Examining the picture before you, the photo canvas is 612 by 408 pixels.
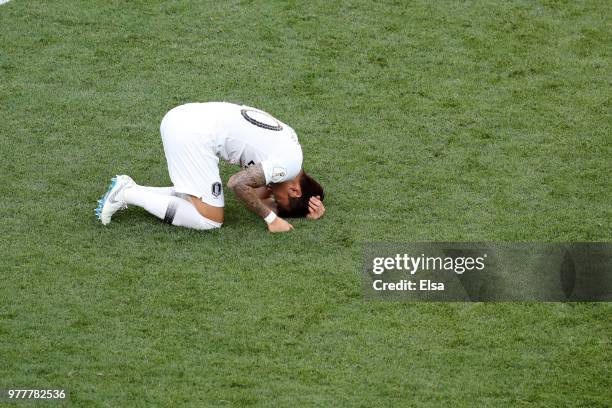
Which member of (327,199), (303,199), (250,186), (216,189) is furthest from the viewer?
(327,199)

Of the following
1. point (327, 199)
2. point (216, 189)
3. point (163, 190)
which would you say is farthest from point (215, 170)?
point (327, 199)

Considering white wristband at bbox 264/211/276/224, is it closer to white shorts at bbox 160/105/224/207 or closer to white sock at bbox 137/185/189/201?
white shorts at bbox 160/105/224/207

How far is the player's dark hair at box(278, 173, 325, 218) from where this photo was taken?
298 inches

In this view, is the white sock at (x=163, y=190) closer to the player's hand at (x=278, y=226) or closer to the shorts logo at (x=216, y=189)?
the shorts logo at (x=216, y=189)

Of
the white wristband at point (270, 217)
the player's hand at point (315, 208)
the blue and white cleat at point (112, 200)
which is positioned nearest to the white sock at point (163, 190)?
the blue and white cleat at point (112, 200)

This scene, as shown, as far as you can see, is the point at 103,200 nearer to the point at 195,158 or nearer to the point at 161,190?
the point at 161,190

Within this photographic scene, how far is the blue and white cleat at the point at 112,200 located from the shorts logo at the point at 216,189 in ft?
1.77

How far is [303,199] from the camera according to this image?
24.8 feet

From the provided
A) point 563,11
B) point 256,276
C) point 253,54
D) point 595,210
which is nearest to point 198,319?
point 256,276

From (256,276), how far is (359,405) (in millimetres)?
1396

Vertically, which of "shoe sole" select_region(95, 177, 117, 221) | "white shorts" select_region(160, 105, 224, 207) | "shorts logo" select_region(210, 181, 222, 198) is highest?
"white shorts" select_region(160, 105, 224, 207)

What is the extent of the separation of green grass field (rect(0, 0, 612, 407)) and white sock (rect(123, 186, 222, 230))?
8 centimetres

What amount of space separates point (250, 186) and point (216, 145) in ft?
1.20

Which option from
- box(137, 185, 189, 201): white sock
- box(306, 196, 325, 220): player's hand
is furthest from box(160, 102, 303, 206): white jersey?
box(306, 196, 325, 220): player's hand
